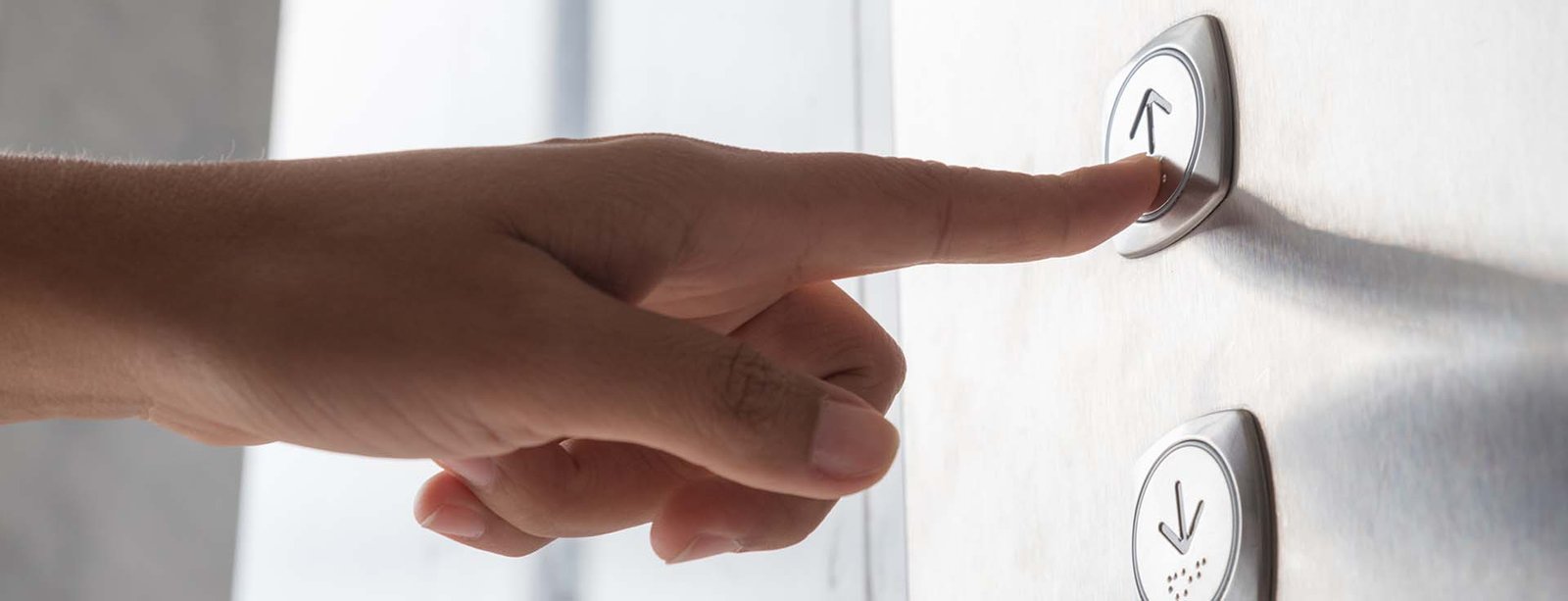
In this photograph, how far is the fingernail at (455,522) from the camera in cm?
36

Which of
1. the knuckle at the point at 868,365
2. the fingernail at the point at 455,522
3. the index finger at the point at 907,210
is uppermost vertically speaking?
the index finger at the point at 907,210

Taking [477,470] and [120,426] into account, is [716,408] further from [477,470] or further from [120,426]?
[120,426]

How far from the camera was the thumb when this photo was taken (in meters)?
0.23

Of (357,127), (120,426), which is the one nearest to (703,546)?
(357,127)

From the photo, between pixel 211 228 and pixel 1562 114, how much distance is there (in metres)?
0.27

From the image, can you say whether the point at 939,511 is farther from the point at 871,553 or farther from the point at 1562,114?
the point at 1562,114

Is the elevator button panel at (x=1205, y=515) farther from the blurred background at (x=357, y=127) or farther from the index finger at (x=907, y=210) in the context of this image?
the blurred background at (x=357, y=127)

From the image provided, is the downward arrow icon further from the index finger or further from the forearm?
the forearm

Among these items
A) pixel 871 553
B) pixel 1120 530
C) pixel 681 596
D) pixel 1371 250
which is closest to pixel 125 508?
pixel 681 596

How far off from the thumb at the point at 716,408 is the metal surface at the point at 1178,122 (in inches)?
5.4

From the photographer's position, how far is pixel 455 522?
37 centimetres

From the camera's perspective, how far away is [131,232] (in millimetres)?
250

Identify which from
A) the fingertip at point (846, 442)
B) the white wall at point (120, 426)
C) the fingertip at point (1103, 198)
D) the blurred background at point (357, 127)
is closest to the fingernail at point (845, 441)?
the fingertip at point (846, 442)

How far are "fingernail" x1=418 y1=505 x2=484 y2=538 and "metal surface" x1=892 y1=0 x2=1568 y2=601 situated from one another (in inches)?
7.6
